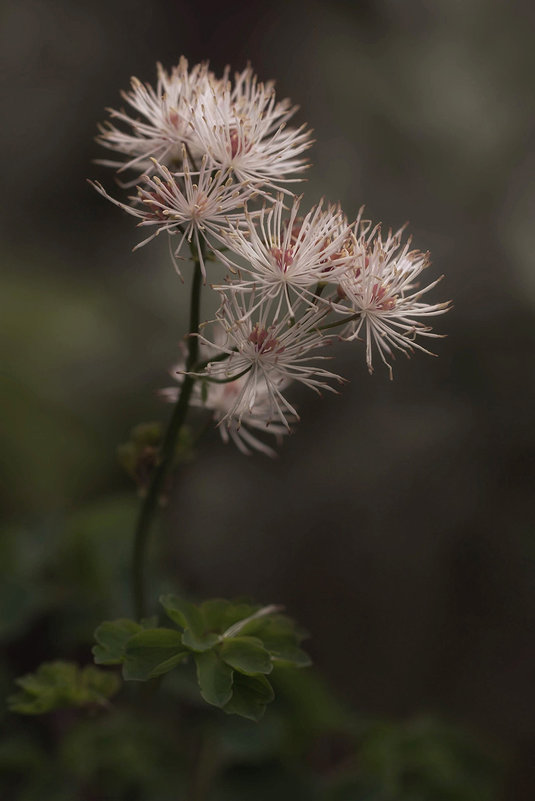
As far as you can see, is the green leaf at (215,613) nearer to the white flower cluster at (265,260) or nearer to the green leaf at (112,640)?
the green leaf at (112,640)

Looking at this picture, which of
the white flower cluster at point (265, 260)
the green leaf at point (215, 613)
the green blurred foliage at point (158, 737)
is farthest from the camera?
the green blurred foliage at point (158, 737)

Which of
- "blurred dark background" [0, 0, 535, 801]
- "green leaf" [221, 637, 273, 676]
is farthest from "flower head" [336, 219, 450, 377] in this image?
"blurred dark background" [0, 0, 535, 801]

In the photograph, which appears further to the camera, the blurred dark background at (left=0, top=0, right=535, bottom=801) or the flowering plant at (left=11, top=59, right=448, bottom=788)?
the blurred dark background at (left=0, top=0, right=535, bottom=801)

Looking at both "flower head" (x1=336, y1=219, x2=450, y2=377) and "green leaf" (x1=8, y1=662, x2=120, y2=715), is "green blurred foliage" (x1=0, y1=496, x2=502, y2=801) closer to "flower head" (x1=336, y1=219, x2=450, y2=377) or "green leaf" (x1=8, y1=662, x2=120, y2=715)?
"green leaf" (x1=8, y1=662, x2=120, y2=715)

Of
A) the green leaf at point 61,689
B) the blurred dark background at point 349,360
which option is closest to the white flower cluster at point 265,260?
the green leaf at point 61,689

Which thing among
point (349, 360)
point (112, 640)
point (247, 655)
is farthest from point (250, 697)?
point (349, 360)
